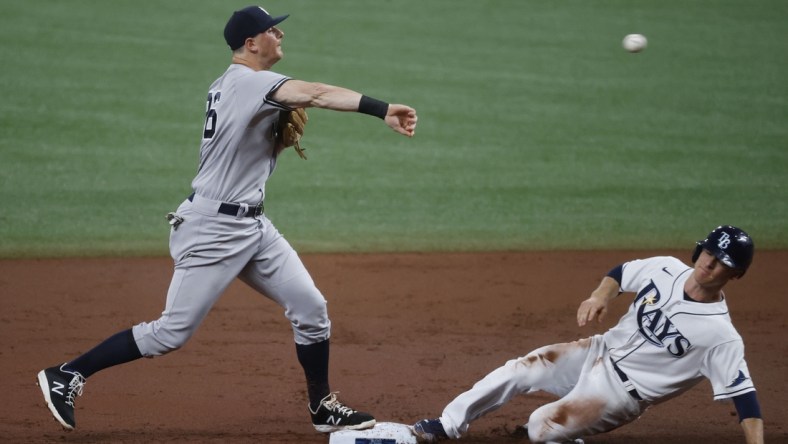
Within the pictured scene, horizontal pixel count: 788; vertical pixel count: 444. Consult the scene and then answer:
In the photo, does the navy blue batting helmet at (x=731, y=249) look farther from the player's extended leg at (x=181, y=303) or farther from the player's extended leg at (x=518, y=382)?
the player's extended leg at (x=181, y=303)

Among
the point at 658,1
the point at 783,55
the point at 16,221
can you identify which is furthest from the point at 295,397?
the point at 658,1

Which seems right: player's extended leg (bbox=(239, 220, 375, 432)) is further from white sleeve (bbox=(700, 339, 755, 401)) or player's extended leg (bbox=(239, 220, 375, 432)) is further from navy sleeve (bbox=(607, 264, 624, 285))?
white sleeve (bbox=(700, 339, 755, 401))

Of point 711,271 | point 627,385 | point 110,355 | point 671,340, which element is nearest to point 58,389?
point 110,355

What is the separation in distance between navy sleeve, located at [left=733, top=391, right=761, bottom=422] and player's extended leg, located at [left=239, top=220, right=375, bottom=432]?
180cm

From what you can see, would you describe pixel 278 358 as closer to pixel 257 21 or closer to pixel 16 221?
pixel 257 21

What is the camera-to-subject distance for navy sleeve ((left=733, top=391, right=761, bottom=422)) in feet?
15.2

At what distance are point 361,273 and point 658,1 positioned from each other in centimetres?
936

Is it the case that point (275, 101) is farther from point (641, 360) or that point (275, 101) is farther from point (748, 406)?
point (748, 406)

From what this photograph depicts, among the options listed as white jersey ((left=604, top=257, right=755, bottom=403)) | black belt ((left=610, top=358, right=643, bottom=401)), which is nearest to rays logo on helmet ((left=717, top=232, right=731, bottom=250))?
white jersey ((left=604, top=257, right=755, bottom=403))

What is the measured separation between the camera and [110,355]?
521 cm

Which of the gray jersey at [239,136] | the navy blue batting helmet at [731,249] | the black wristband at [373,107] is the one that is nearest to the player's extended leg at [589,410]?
the navy blue batting helmet at [731,249]

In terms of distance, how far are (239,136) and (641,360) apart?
215 centimetres

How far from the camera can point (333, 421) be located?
217 inches

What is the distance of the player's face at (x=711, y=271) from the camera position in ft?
15.5
